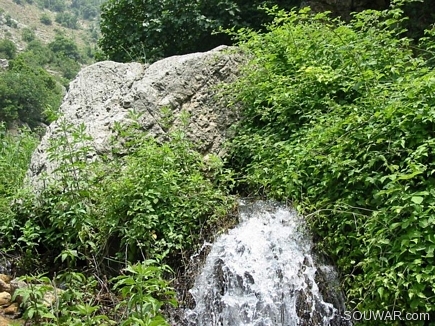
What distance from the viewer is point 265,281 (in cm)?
390

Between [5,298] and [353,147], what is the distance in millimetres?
3509

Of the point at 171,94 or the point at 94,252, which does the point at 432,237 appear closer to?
the point at 94,252

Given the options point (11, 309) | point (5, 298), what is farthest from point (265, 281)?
point (5, 298)

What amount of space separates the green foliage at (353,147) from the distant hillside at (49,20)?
5019 centimetres

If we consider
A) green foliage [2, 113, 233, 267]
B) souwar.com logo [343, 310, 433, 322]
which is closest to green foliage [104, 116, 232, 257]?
green foliage [2, 113, 233, 267]

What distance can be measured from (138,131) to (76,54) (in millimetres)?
51559

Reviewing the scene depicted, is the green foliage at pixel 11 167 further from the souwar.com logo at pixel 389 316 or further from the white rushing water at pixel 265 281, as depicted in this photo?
the souwar.com logo at pixel 389 316

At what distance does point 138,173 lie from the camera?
4.52 metres

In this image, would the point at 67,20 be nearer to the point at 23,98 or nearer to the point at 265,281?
the point at 23,98

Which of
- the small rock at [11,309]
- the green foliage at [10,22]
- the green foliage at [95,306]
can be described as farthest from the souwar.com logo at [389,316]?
the green foliage at [10,22]

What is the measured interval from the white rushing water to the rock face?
1.87 m

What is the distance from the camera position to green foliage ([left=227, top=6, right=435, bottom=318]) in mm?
3289

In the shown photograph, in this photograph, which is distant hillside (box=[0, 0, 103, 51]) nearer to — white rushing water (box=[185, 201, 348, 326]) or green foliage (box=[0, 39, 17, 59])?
green foliage (box=[0, 39, 17, 59])

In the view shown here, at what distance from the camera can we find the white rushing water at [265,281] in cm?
371
